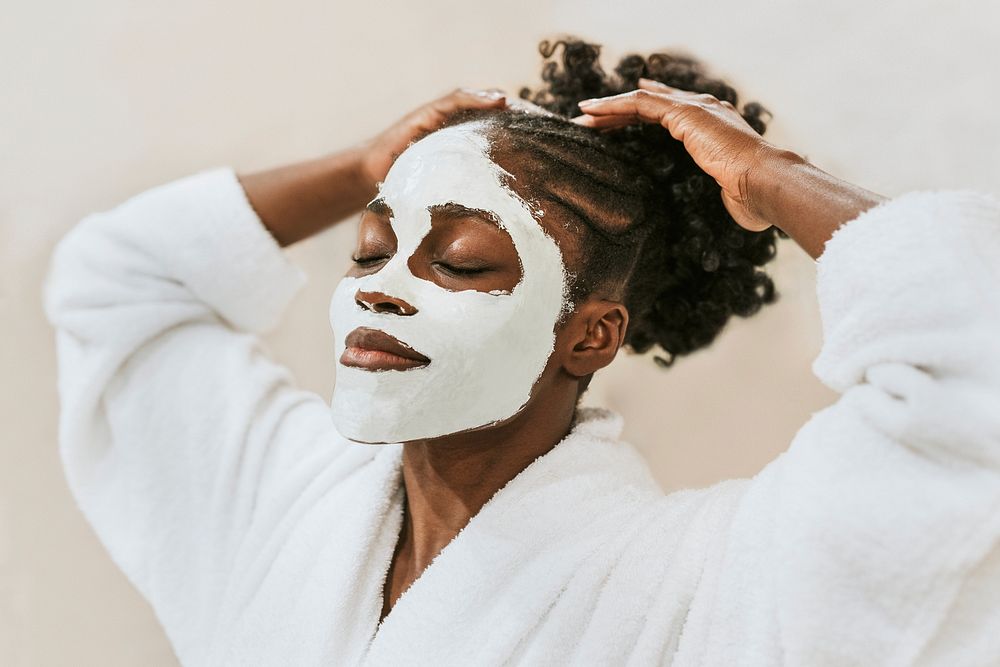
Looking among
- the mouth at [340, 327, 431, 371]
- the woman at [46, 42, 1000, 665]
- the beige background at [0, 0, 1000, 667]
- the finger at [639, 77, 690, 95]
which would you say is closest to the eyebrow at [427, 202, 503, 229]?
the woman at [46, 42, 1000, 665]

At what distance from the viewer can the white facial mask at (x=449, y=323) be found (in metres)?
0.73

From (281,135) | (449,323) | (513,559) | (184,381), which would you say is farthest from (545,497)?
(281,135)

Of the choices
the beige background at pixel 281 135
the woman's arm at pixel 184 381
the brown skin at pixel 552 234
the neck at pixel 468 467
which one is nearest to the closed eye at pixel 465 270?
the brown skin at pixel 552 234

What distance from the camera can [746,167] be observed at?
0.73 metres

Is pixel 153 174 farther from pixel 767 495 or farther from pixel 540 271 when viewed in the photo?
pixel 767 495

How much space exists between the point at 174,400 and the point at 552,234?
1.49ft

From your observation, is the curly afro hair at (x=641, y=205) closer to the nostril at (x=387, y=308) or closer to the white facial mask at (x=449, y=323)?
the white facial mask at (x=449, y=323)

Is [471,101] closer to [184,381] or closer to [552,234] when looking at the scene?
[552,234]

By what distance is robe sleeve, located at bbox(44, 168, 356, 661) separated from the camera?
0.96 meters

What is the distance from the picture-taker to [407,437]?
0.74 m

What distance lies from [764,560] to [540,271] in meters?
0.28

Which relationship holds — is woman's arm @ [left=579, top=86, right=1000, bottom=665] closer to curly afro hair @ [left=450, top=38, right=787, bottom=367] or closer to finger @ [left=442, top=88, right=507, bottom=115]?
curly afro hair @ [left=450, top=38, right=787, bottom=367]

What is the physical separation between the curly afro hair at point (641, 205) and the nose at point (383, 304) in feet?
0.47

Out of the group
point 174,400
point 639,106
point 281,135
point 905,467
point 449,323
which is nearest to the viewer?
point 905,467
